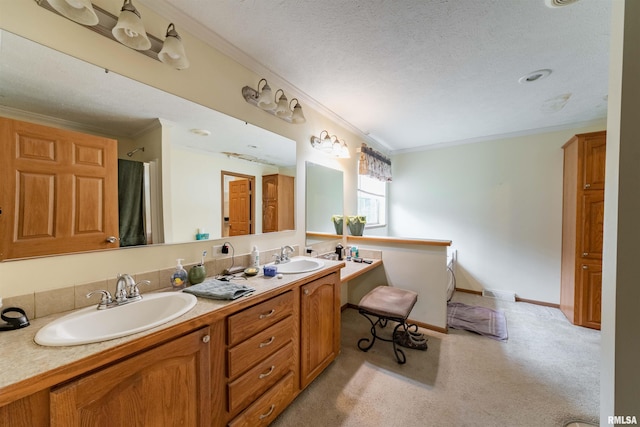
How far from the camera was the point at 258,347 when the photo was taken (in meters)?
1.27

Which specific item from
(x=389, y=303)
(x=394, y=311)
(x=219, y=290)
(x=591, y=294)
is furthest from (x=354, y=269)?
(x=591, y=294)

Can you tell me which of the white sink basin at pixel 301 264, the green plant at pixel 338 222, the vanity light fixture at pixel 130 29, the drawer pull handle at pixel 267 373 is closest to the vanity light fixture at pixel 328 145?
the green plant at pixel 338 222

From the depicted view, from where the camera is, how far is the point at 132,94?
1241 mm

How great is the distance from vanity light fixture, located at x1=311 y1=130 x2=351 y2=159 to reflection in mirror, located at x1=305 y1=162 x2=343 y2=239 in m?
0.19

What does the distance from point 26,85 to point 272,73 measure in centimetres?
142

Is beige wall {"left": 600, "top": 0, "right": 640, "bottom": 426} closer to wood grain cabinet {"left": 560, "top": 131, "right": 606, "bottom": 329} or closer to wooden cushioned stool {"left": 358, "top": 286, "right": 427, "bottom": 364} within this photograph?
wooden cushioned stool {"left": 358, "top": 286, "right": 427, "bottom": 364}

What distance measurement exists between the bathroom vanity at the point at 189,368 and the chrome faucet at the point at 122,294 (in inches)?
7.5

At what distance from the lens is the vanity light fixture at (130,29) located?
41.0 inches

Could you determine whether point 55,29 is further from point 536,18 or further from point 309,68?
point 536,18

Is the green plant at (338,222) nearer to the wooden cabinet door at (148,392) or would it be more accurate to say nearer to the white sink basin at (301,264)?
the white sink basin at (301,264)

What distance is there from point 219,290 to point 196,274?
0.27 m

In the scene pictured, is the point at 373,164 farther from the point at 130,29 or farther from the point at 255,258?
the point at 130,29

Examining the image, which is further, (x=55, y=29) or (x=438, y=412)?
(x=438, y=412)

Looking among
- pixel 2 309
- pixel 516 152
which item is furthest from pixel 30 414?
pixel 516 152
